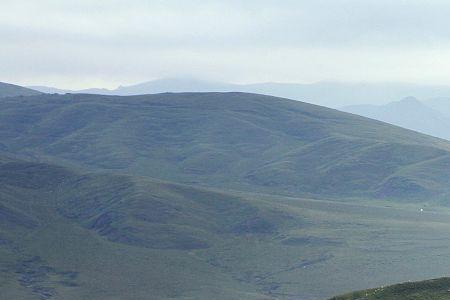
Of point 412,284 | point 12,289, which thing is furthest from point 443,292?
point 12,289

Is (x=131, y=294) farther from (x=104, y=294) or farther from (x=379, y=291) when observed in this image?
(x=379, y=291)

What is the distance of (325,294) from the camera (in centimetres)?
19138

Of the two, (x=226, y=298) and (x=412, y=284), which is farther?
(x=226, y=298)

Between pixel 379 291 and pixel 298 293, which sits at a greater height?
pixel 379 291

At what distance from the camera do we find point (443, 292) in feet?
308

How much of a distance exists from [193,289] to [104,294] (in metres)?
18.5

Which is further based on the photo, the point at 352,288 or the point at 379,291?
the point at 352,288

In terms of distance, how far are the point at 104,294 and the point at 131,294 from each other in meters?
5.36

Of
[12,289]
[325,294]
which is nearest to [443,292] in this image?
[325,294]

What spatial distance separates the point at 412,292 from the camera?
94562 millimetres

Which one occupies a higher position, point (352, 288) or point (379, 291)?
point (379, 291)

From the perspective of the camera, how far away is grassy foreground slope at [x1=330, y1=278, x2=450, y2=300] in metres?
92.8

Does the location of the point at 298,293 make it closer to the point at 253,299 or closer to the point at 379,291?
the point at 253,299

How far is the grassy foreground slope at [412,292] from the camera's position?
92750 mm
